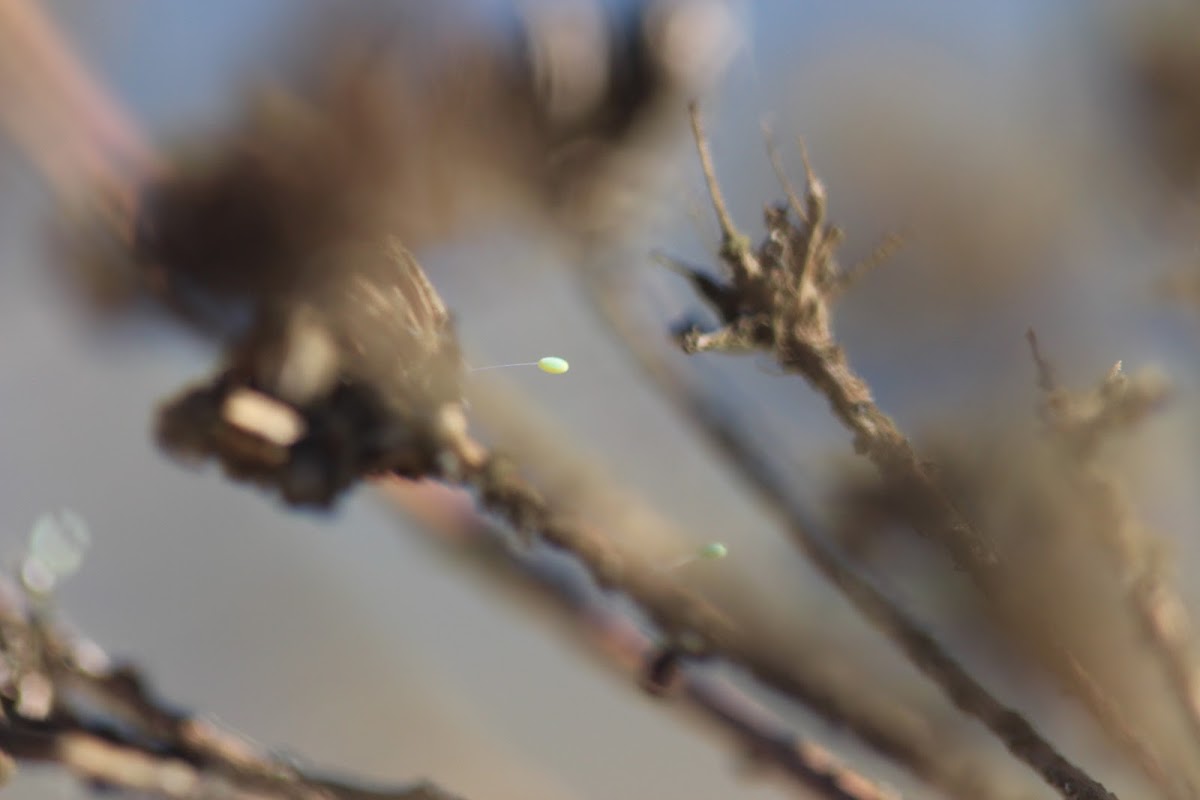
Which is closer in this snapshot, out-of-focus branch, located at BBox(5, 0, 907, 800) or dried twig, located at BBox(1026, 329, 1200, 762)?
out-of-focus branch, located at BBox(5, 0, 907, 800)

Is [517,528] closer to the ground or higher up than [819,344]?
closer to the ground

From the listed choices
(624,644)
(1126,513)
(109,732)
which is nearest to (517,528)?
(624,644)

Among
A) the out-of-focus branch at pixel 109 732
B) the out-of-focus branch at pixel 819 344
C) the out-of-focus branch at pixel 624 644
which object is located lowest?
the out-of-focus branch at pixel 109 732

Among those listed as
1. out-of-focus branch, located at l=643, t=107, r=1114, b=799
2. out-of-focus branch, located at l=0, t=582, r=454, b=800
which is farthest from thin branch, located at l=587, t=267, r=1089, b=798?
out-of-focus branch, located at l=0, t=582, r=454, b=800

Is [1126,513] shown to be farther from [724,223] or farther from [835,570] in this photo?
[724,223]

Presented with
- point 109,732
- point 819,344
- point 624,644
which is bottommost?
point 109,732

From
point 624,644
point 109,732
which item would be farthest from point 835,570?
point 109,732

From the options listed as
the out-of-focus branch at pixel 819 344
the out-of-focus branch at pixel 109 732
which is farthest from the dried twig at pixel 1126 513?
the out-of-focus branch at pixel 109 732

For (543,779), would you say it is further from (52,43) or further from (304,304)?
(52,43)

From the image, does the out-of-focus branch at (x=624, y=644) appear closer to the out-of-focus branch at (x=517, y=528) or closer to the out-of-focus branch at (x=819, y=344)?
the out-of-focus branch at (x=517, y=528)

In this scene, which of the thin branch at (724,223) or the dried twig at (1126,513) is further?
the dried twig at (1126,513)

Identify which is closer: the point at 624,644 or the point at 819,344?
the point at 819,344

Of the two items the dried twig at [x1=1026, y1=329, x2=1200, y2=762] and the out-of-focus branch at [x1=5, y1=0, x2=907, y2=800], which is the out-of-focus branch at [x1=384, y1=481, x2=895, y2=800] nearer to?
the out-of-focus branch at [x1=5, y1=0, x2=907, y2=800]
